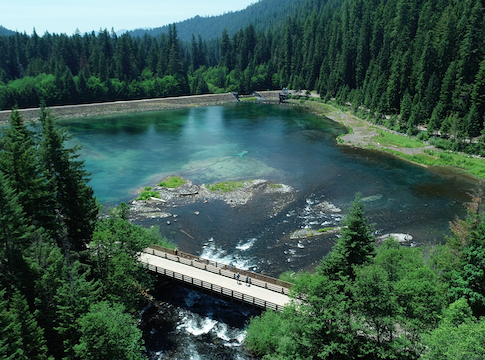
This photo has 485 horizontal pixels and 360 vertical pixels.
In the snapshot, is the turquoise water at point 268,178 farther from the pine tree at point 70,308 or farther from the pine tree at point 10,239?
the pine tree at point 10,239

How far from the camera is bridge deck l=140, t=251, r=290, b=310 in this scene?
3091cm

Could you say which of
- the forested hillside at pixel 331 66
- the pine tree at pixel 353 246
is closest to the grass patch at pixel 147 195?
the pine tree at pixel 353 246

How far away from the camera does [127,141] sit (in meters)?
91.4

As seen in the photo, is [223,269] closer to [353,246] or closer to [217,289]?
[217,289]

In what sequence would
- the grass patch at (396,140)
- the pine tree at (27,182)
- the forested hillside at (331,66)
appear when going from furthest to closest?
the forested hillside at (331,66)
the grass patch at (396,140)
the pine tree at (27,182)

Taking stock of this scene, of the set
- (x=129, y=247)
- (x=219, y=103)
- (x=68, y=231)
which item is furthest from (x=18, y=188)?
(x=219, y=103)

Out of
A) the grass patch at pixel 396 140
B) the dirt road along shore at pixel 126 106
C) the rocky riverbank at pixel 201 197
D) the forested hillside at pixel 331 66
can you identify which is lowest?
the rocky riverbank at pixel 201 197

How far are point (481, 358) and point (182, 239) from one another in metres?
34.2

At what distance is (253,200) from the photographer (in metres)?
55.6

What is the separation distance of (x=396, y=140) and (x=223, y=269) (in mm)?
64158

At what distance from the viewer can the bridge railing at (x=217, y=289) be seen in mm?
30234

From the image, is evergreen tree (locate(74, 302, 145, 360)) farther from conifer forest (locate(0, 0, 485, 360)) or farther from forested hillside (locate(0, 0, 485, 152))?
forested hillside (locate(0, 0, 485, 152))

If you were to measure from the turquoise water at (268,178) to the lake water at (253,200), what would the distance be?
0.19m

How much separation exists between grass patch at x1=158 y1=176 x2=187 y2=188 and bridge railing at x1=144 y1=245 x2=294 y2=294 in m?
23.0
